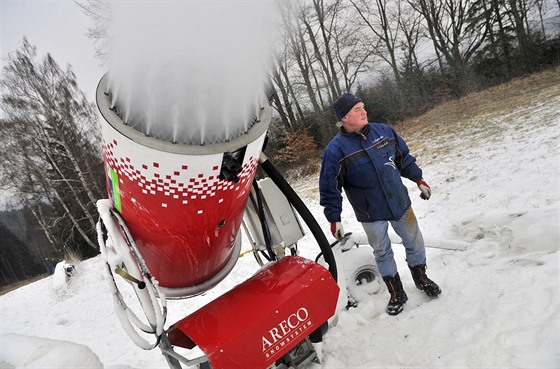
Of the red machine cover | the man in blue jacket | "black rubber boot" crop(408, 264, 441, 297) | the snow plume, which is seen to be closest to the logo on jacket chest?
the man in blue jacket

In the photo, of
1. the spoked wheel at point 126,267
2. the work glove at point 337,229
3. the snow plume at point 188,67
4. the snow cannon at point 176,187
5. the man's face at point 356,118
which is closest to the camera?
the snow plume at point 188,67

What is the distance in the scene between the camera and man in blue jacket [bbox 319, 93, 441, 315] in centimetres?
292

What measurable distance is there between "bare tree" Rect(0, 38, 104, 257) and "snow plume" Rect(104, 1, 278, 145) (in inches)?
607

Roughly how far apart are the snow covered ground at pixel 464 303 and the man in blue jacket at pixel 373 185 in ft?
1.16

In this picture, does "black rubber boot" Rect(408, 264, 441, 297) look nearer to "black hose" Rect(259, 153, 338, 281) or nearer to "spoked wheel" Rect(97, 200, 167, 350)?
"black hose" Rect(259, 153, 338, 281)

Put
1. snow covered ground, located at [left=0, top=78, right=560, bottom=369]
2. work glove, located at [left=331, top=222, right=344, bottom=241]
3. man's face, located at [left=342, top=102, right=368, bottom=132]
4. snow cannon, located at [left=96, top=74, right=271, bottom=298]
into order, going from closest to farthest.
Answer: snow cannon, located at [left=96, top=74, right=271, bottom=298], snow covered ground, located at [left=0, top=78, right=560, bottom=369], man's face, located at [left=342, top=102, right=368, bottom=132], work glove, located at [left=331, top=222, right=344, bottom=241]

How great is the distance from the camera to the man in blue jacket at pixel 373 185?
292 centimetres

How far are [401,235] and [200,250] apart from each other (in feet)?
6.21

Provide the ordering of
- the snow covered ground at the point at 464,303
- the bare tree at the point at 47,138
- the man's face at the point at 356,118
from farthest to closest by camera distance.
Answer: the bare tree at the point at 47,138, the man's face at the point at 356,118, the snow covered ground at the point at 464,303

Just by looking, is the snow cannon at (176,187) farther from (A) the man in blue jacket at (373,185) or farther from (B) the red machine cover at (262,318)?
(A) the man in blue jacket at (373,185)

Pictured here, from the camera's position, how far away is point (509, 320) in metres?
2.37

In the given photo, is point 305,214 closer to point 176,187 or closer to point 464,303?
point 176,187

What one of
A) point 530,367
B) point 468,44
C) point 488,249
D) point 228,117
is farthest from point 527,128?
point 468,44

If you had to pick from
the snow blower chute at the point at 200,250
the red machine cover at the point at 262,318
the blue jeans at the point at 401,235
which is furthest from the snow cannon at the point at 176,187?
the blue jeans at the point at 401,235
